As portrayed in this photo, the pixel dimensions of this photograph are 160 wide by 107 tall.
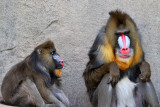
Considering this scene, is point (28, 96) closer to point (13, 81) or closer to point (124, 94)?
point (13, 81)

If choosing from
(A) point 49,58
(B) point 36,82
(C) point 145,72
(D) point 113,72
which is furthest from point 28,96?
(C) point 145,72

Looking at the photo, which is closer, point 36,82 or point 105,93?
point 105,93

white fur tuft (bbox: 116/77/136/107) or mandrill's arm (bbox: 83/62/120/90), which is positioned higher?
mandrill's arm (bbox: 83/62/120/90)

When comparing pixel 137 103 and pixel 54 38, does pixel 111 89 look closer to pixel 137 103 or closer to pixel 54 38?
pixel 137 103

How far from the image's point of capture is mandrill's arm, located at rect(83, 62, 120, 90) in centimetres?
477

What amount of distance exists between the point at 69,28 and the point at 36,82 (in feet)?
4.45

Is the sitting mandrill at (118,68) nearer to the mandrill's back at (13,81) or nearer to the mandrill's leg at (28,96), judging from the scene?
the mandrill's leg at (28,96)

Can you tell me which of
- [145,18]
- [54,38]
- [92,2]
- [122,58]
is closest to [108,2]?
[92,2]

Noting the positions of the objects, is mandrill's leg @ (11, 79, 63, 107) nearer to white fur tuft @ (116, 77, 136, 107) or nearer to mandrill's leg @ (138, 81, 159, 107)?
white fur tuft @ (116, 77, 136, 107)

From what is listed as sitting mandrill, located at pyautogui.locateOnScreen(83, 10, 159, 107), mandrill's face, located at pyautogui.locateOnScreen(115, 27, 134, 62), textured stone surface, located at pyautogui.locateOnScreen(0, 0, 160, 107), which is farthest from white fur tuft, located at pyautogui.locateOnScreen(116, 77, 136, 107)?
textured stone surface, located at pyautogui.locateOnScreen(0, 0, 160, 107)

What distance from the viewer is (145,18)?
6.10 m

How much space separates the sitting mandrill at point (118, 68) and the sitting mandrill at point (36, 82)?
0.52 m

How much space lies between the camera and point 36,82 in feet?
16.8

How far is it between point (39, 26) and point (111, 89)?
1.88m
